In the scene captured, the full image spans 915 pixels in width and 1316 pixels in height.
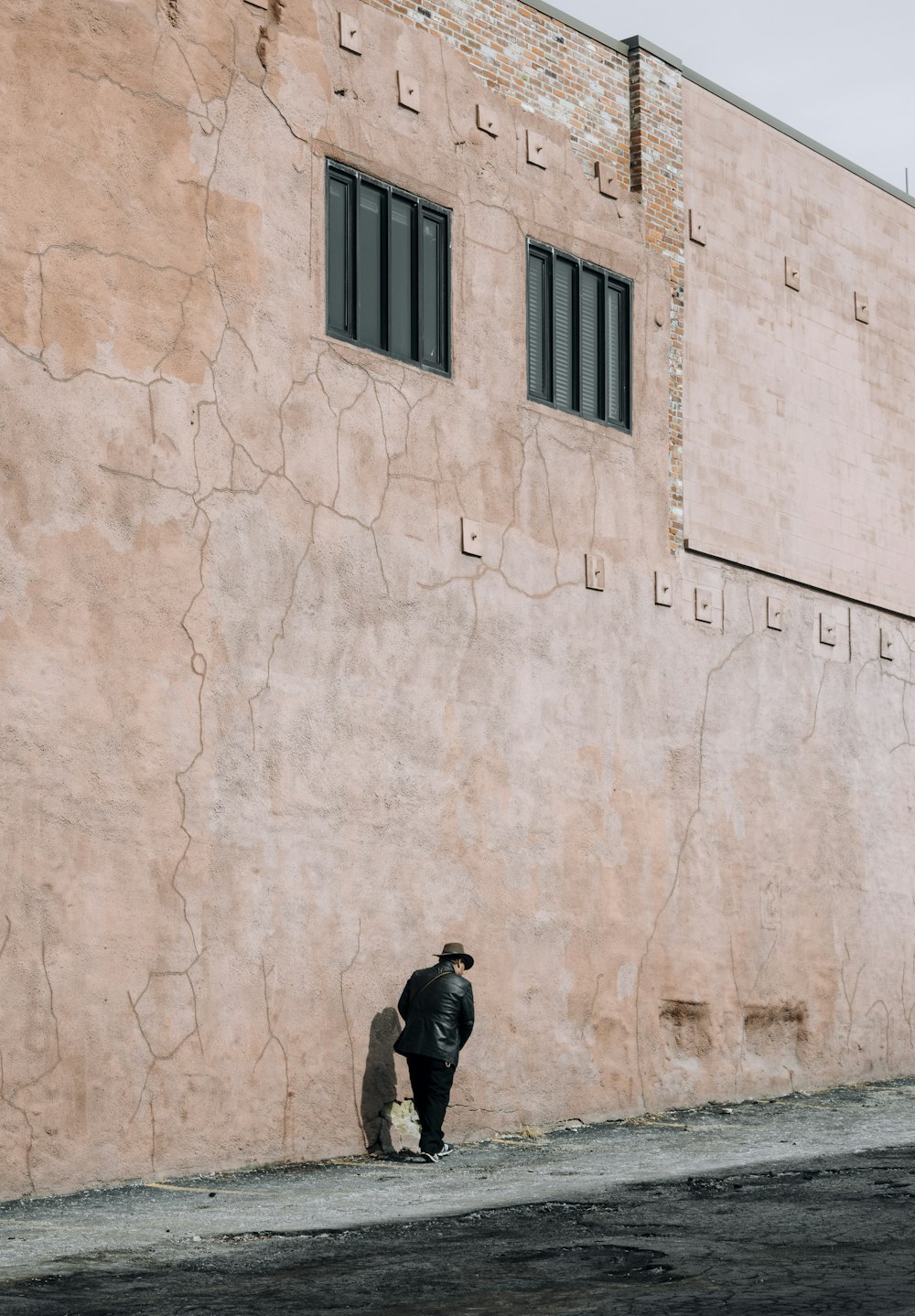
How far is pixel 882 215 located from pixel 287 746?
38.0 ft

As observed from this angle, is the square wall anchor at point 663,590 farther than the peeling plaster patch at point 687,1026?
Yes

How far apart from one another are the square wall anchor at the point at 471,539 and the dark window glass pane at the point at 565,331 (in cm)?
187

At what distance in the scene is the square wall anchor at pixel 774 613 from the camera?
18625 mm

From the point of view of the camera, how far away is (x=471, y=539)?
15.3 meters

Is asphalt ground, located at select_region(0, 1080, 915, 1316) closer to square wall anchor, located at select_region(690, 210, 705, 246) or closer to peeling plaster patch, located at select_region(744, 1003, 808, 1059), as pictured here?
peeling plaster patch, located at select_region(744, 1003, 808, 1059)

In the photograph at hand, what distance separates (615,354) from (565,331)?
2.44 feet

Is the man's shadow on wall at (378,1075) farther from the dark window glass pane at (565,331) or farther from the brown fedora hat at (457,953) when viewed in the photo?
the dark window glass pane at (565,331)

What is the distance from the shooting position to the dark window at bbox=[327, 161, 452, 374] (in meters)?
14.5

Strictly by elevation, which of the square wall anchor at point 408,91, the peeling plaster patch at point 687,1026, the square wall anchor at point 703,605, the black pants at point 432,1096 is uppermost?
the square wall anchor at point 408,91

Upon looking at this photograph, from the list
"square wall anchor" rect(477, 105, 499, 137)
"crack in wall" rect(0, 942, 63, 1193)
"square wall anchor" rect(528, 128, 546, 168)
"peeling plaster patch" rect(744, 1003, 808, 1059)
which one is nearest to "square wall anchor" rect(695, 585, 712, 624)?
"peeling plaster patch" rect(744, 1003, 808, 1059)

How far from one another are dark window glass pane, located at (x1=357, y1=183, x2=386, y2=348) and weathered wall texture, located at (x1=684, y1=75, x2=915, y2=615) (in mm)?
4260

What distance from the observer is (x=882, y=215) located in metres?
21.1

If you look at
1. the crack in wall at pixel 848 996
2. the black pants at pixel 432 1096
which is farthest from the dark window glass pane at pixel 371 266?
the crack in wall at pixel 848 996

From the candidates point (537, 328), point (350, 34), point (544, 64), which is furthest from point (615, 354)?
point (350, 34)
